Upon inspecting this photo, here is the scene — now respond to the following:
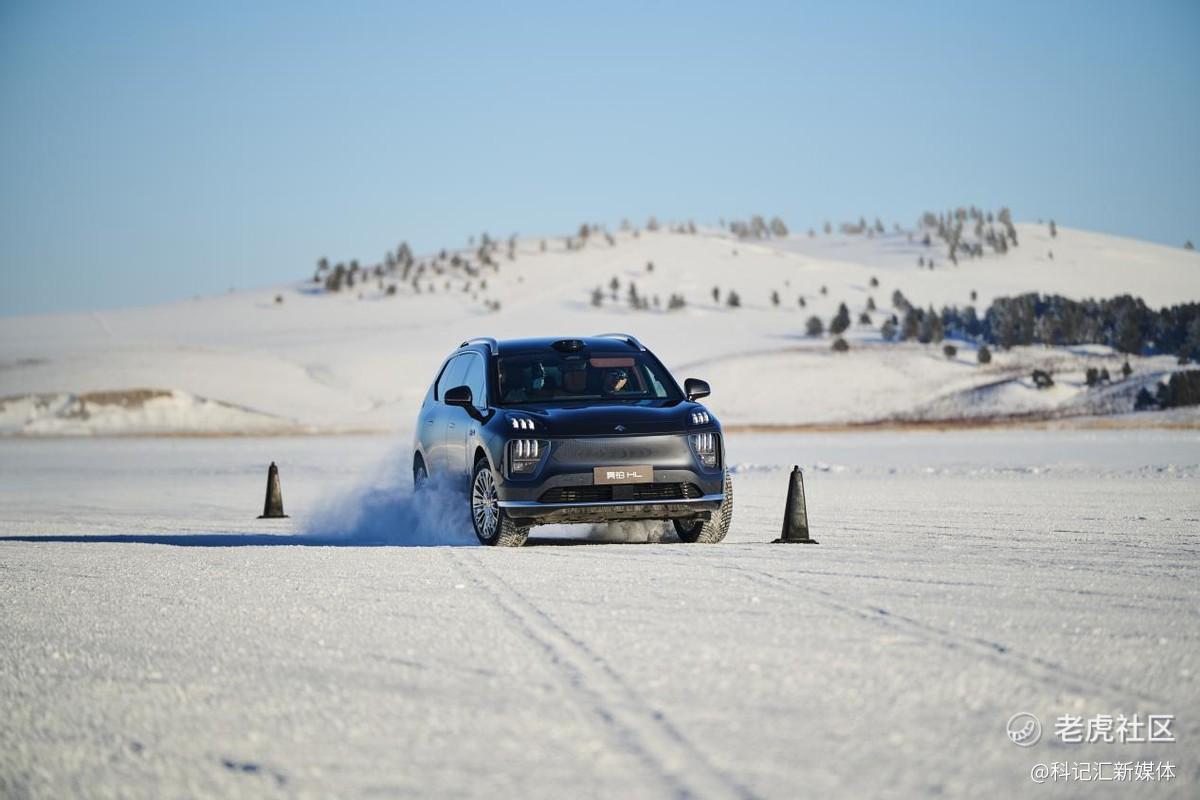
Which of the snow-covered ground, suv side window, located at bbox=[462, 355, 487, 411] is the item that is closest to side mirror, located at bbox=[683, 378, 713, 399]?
the snow-covered ground

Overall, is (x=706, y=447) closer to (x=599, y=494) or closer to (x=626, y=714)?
(x=599, y=494)

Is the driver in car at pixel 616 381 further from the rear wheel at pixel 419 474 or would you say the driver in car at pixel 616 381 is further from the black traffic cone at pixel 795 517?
the rear wheel at pixel 419 474

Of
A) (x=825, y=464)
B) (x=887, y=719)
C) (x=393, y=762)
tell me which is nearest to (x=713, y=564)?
(x=887, y=719)

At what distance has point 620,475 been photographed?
12.4 meters

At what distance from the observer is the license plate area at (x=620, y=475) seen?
12375 millimetres

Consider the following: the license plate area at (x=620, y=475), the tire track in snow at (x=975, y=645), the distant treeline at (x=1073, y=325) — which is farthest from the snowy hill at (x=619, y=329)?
the tire track in snow at (x=975, y=645)

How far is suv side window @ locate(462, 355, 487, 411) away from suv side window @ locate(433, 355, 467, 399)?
0.15 meters

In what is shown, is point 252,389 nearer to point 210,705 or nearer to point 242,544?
point 242,544

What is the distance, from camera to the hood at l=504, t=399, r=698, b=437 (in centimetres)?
1247

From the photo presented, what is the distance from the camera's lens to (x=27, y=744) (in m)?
5.92

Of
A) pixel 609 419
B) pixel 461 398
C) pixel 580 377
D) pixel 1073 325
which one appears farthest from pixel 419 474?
pixel 1073 325

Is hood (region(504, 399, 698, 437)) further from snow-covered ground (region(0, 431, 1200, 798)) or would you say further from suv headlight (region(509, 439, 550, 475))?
snow-covered ground (region(0, 431, 1200, 798))

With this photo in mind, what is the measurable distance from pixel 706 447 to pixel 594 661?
5.61m

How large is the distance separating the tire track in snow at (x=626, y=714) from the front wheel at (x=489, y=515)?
3349mm
